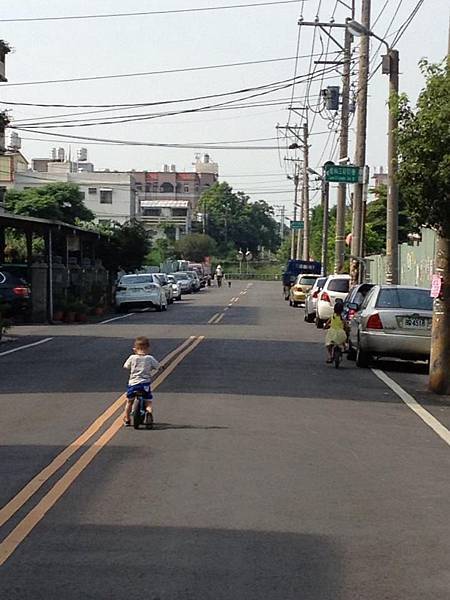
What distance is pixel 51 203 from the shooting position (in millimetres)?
72188

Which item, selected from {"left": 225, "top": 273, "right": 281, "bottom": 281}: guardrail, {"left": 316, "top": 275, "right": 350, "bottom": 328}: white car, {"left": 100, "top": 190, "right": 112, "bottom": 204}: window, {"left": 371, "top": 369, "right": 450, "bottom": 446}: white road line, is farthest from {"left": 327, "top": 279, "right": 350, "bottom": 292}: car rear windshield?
{"left": 225, "top": 273, "right": 281, "bottom": 281}: guardrail

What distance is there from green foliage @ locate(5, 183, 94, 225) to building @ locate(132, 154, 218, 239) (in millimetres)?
64904

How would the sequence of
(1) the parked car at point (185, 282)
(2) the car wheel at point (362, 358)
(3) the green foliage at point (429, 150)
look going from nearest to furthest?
(3) the green foliage at point (429, 150)
(2) the car wheel at point (362, 358)
(1) the parked car at point (185, 282)

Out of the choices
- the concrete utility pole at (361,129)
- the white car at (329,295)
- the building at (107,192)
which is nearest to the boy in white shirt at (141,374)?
the white car at (329,295)

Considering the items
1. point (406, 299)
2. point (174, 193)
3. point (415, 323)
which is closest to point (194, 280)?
point (406, 299)

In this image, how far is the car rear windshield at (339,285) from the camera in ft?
111

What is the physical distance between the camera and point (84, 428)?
42.3ft

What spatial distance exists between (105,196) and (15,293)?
7155cm

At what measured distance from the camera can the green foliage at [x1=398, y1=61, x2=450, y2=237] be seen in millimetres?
15641

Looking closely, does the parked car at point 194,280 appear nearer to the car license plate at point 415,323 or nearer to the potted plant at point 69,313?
the potted plant at point 69,313

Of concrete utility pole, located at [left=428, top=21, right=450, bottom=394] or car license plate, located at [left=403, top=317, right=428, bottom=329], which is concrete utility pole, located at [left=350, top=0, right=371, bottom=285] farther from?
concrete utility pole, located at [left=428, top=21, right=450, bottom=394]

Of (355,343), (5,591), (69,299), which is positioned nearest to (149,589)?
(5,591)

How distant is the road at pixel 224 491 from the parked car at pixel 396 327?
1.75 meters

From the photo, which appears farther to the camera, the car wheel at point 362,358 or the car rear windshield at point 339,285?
the car rear windshield at point 339,285
